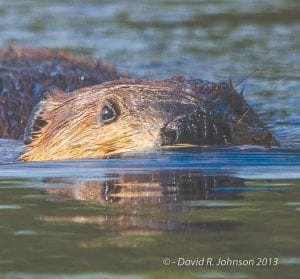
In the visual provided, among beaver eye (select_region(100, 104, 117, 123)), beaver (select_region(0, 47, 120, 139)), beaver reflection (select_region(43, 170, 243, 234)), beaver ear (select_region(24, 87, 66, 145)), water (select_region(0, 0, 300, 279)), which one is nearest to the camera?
water (select_region(0, 0, 300, 279))

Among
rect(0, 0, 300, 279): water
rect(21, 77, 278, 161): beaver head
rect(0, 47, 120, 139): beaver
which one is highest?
rect(0, 47, 120, 139): beaver

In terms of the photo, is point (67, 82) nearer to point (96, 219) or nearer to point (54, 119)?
point (54, 119)

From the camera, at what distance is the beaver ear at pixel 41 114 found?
309 inches

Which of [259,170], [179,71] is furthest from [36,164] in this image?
[179,71]

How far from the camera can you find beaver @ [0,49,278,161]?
6.94 m

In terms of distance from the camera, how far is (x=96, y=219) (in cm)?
500

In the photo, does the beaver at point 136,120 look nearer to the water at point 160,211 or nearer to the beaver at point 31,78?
the water at point 160,211

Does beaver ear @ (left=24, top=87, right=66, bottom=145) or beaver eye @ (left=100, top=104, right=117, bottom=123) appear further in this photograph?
beaver ear @ (left=24, top=87, right=66, bottom=145)

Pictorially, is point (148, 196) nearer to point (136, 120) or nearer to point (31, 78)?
point (136, 120)

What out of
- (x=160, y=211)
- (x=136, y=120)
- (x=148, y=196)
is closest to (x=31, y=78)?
(x=136, y=120)

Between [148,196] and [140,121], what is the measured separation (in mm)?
1520

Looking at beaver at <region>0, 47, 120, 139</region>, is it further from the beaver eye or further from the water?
the beaver eye

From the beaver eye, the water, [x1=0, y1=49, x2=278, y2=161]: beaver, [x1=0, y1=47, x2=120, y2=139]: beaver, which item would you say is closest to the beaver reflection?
the water

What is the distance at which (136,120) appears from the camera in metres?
7.07
